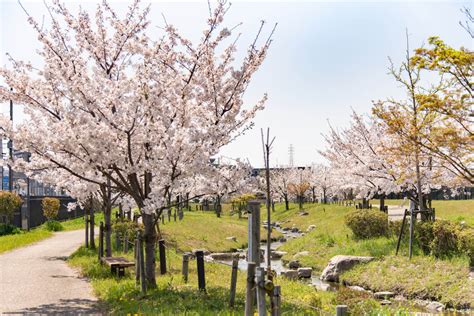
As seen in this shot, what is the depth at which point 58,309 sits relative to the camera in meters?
10.4

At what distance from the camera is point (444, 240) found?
16062 millimetres

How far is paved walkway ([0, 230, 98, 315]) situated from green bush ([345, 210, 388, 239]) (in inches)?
520

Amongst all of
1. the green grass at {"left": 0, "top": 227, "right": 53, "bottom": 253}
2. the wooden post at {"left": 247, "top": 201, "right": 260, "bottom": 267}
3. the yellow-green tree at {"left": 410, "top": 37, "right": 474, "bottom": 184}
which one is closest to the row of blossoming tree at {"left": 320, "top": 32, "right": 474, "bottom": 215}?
the yellow-green tree at {"left": 410, "top": 37, "right": 474, "bottom": 184}

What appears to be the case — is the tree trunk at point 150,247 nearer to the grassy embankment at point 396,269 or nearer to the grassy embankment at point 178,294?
the grassy embankment at point 178,294

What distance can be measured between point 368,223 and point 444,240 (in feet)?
19.7

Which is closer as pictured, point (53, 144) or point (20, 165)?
point (53, 144)

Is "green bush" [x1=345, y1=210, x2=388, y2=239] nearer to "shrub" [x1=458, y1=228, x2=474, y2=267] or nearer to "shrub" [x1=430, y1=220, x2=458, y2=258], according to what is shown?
"shrub" [x1=430, y1=220, x2=458, y2=258]

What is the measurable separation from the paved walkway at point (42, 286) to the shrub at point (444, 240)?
459 inches

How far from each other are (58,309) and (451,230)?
12.6 m

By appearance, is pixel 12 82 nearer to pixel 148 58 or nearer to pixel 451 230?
pixel 148 58

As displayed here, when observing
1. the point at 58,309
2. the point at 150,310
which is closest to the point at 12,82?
the point at 58,309

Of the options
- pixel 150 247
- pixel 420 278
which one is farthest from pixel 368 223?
pixel 150 247

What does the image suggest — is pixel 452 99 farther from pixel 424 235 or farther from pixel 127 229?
pixel 127 229

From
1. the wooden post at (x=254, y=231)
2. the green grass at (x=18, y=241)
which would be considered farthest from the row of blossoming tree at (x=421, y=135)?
the green grass at (x=18, y=241)
